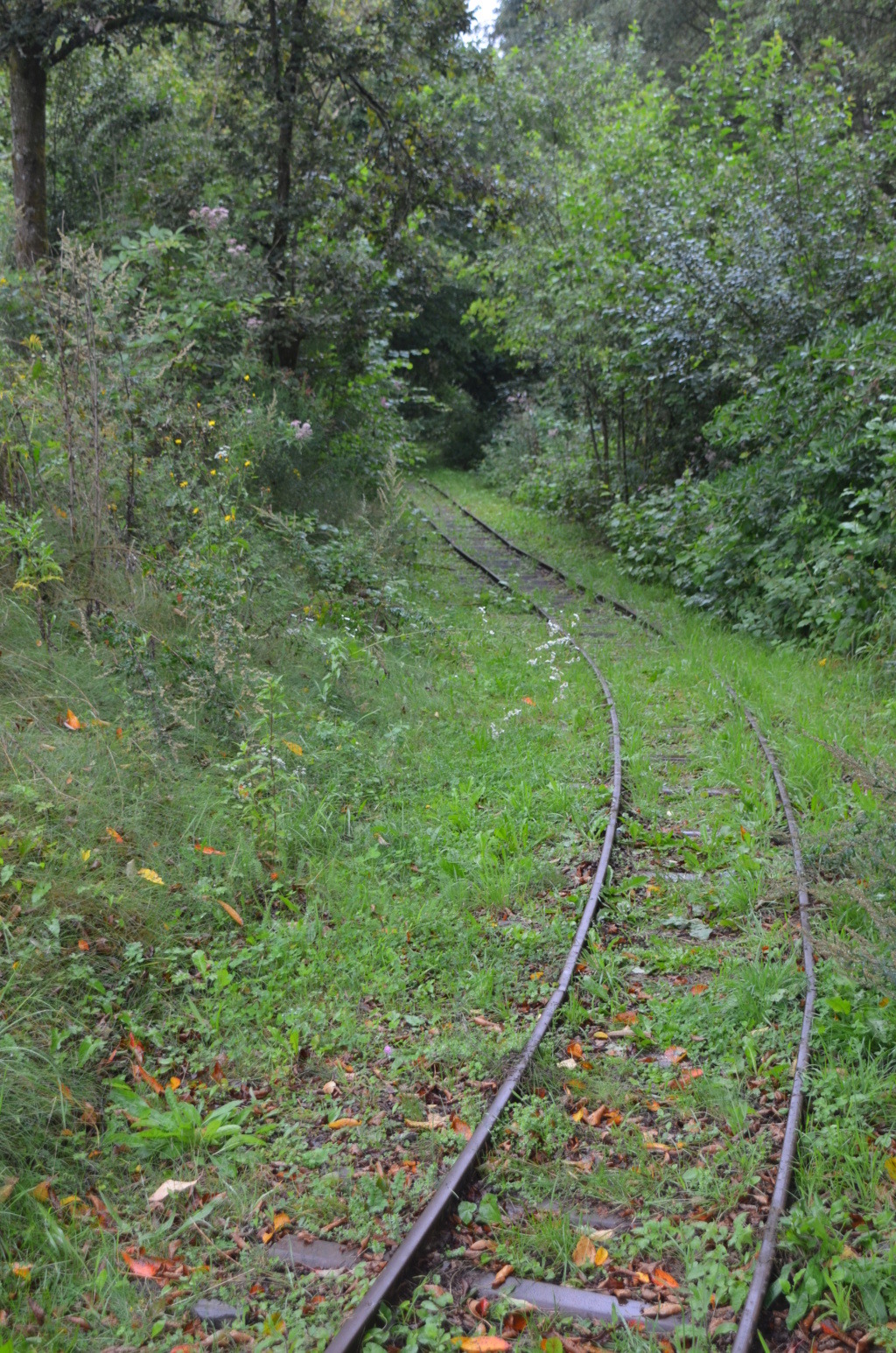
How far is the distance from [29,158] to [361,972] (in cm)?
1128

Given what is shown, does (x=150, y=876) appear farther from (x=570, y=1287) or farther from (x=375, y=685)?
(x=375, y=685)

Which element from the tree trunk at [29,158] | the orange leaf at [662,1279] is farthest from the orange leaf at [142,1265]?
the tree trunk at [29,158]

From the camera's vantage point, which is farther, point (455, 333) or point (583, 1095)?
point (455, 333)

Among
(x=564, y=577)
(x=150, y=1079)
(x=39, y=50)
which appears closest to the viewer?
(x=150, y=1079)

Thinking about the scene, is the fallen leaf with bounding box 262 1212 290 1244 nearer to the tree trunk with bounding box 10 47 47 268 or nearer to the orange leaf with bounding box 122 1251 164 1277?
the orange leaf with bounding box 122 1251 164 1277

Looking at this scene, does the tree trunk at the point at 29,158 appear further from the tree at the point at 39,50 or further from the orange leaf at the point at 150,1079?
the orange leaf at the point at 150,1079

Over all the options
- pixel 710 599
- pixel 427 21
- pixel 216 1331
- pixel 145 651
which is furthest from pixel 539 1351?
pixel 427 21

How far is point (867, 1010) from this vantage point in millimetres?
3861

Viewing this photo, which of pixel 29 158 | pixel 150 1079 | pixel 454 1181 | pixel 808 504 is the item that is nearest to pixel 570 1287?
pixel 454 1181

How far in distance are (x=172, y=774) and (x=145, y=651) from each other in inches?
44.5

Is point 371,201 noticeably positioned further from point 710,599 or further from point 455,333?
point 455,333

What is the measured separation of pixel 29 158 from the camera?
444 inches

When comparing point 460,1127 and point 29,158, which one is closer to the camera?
point 460,1127

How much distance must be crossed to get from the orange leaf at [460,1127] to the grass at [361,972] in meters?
0.03
